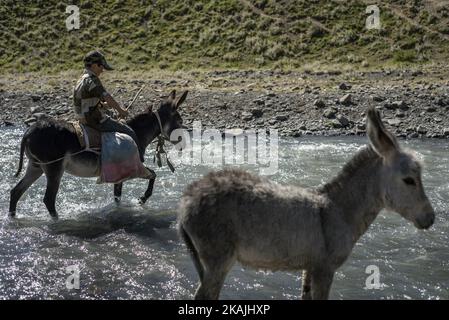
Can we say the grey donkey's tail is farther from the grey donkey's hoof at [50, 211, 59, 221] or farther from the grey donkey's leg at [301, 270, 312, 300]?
the grey donkey's hoof at [50, 211, 59, 221]

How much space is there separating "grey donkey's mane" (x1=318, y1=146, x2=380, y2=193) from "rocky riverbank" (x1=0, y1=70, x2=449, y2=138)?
16.5 metres

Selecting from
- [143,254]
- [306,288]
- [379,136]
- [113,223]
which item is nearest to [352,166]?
[379,136]

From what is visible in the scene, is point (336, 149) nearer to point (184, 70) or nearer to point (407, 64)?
point (407, 64)

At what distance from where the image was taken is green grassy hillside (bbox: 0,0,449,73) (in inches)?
1785

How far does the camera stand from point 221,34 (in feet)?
172

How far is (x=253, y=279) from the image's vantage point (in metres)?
9.50

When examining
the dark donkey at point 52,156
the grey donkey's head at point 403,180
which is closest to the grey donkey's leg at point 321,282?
the grey donkey's head at point 403,180

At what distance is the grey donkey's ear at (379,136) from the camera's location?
6.32 metres

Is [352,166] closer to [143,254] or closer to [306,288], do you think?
[306,288]

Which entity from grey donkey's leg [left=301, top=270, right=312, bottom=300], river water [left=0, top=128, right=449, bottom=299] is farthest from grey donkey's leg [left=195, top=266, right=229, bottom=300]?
river water [left=0, top=128, right=449, bottom=299]

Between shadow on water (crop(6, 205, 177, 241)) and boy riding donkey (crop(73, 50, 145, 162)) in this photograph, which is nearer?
boy riding donkey (crop(73, 50, 145, 162))

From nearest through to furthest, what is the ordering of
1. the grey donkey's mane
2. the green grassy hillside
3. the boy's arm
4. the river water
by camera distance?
the grey donkey's mane
the river water
the boy's arm
the green grassy hillside

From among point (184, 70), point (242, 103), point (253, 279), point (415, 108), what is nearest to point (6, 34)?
point (184, 70)

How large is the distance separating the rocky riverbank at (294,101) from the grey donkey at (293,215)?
54.8 feet
